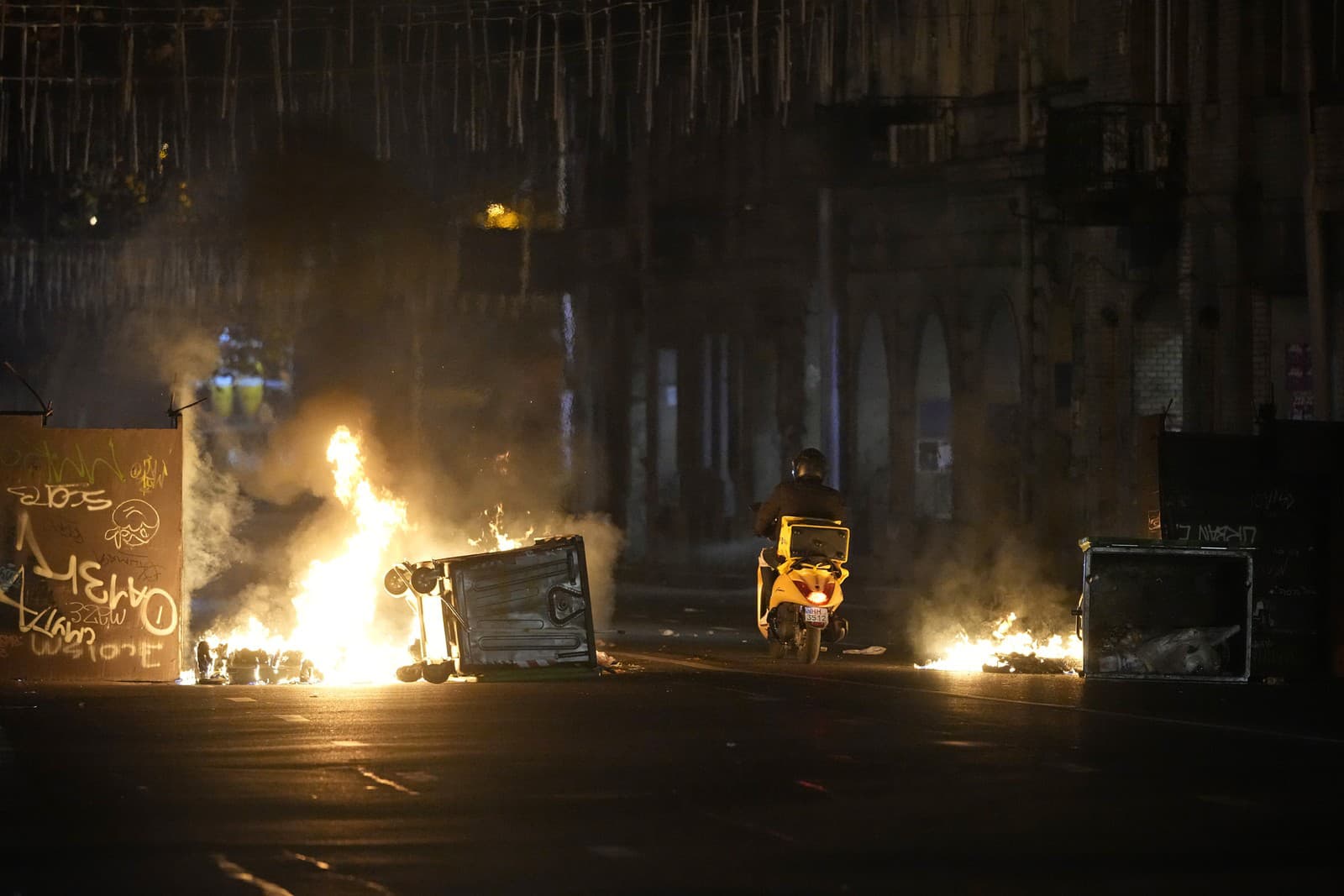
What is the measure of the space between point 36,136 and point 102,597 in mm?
32074

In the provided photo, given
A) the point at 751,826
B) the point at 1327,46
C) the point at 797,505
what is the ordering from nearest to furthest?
the point at 751,826
the point at 797,505
the point at 1327,46

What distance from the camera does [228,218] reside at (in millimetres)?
→ 47469

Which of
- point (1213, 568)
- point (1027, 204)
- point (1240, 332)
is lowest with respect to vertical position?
point (1213, 568)

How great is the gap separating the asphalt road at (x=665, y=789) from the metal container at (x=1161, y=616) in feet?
2.97

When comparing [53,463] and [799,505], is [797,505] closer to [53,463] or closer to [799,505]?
[799,505]

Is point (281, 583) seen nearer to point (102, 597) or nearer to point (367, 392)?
point (102, 597)

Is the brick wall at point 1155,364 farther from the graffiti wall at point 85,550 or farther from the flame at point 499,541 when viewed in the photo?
the graffiti wall at point 85,550

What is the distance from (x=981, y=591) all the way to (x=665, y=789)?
1473 cm

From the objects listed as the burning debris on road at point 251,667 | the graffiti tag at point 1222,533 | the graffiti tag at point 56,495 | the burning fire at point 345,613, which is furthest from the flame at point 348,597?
the graffiti tag at point 1222,533

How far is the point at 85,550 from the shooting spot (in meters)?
16.3

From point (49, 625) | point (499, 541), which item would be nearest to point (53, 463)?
point (49, 625)

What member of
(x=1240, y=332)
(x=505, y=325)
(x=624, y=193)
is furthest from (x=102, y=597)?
(x=505, y=325)

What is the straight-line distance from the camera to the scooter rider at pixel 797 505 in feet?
56.4

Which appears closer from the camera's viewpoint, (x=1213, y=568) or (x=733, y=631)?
(x=1213, y=568)
